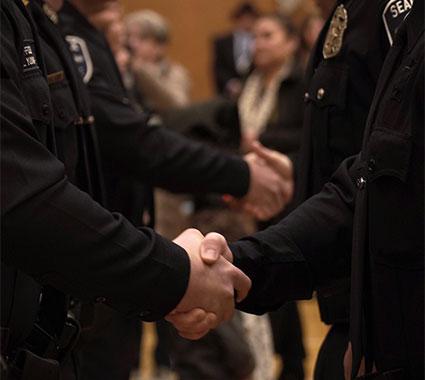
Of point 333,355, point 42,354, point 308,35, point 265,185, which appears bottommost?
point 308,35

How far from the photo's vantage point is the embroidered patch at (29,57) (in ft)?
7.22

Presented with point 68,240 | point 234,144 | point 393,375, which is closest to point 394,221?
point 393,375

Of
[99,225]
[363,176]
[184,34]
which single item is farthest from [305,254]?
[184,34]

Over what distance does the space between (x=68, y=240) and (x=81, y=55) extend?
1.44 meters

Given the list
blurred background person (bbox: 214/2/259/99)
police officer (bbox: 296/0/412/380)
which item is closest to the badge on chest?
police officer (bbox: 296/0/412/380)

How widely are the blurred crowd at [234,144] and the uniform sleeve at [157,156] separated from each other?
0.19 metres

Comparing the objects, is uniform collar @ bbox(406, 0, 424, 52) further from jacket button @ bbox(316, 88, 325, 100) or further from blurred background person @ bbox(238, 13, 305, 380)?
blurred background person @ bbox(238, 13, 305, 380)

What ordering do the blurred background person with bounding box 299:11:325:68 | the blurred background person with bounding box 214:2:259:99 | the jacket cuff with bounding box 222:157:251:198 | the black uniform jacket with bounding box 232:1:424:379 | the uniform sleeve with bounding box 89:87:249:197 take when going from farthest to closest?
the blurred background person with bounding box 214:2:259:99
the blurred background person with bounding box 299:11:325:68
the jacket cuff with bounding box 222:157:251:198
the uniform sleeve with bounding box 89:87:249:197
the black uniform jacket with bounding box 232:1:424:379

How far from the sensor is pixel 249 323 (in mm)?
4910

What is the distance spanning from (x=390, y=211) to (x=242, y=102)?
3.83 meters

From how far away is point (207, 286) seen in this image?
228 cm

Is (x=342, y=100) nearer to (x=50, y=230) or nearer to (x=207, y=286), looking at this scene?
(x=207, y=286)

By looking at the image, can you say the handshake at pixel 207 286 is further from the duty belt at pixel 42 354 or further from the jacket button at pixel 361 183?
the jacket button at pixel 361 183

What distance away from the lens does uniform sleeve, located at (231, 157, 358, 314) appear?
235 centimetres
